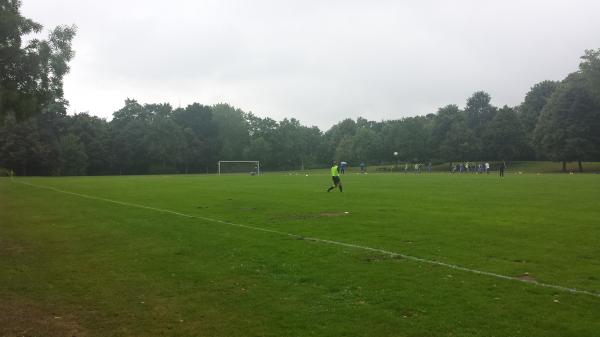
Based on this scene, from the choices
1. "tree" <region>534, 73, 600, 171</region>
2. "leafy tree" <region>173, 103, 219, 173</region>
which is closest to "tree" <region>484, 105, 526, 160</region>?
"tree" <region>534, 73, 600, 171</region>

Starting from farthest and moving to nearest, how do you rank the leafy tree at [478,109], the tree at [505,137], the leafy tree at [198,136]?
the leafy tree at [478,109] → the leafy tree at [198,136] → the tree at [505,137]

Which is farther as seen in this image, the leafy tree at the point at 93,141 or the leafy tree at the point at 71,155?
the leafy tree at the point at 93,141

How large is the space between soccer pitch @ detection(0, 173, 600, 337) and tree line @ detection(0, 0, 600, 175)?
215 feet

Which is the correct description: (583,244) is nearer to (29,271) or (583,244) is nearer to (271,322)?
(271,322)

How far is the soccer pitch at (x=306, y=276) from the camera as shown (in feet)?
21.5

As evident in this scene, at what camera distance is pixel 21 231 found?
50.5ft

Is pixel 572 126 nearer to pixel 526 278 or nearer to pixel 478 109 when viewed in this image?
pixel 478 109

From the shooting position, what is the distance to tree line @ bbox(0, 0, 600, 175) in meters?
84.2

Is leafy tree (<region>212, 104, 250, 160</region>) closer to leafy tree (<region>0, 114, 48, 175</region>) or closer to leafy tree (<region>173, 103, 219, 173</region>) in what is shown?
leafy tree (<region>173, 103, 219, 173</region>)

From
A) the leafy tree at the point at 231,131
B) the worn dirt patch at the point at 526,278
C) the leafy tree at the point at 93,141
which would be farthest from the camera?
the leafy tree at the point at 231,131

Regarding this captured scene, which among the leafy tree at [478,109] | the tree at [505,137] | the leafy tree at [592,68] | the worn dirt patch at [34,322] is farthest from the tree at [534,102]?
the worn dirt patch at [34,322]

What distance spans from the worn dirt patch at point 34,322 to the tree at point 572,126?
89.8m

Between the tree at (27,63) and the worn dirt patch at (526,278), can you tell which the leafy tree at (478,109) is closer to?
the tree at (27,63)

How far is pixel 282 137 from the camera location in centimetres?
12325
